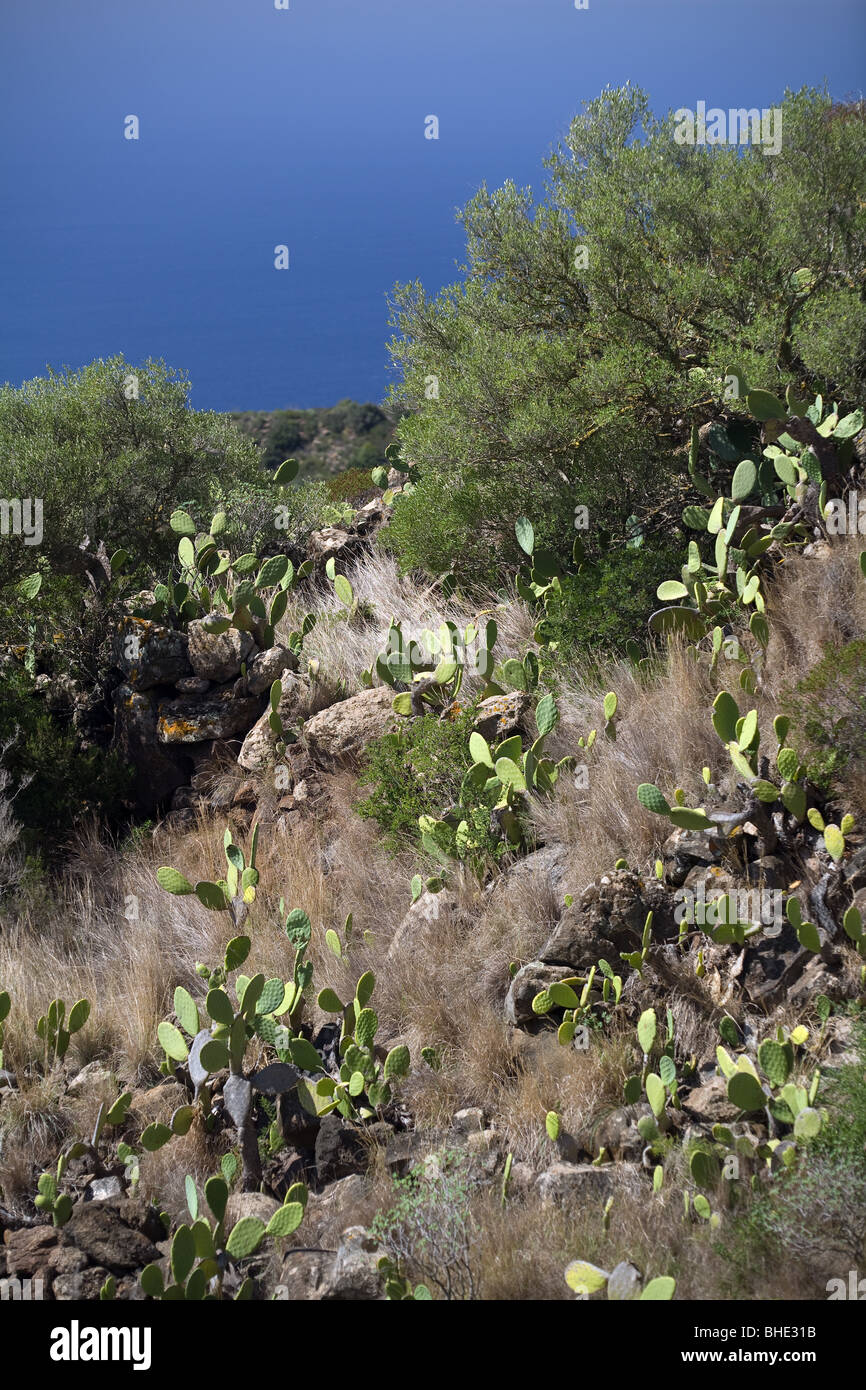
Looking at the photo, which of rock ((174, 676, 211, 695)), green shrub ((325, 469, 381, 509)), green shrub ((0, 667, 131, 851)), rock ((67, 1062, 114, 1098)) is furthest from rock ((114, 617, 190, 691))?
green shrub ((325, 469, 381, 509))

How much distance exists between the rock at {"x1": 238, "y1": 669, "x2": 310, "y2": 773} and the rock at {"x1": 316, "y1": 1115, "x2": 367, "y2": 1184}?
9.77ft

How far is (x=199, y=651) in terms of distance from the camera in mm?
6801

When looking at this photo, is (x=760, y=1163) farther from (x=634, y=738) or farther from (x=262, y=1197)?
(x=634, y=738)

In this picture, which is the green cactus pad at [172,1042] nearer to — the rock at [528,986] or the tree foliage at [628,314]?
the rock at [528,986]

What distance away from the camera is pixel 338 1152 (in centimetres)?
363

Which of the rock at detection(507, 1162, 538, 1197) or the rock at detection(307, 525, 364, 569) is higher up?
the rock at detection(307, 525, 364, 569)

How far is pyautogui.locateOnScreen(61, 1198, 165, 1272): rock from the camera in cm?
332

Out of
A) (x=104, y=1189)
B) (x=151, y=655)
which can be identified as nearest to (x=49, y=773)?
(x=151, y=655)

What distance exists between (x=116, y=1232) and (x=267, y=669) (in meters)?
3.95

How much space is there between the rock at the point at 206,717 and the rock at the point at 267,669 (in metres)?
0.09

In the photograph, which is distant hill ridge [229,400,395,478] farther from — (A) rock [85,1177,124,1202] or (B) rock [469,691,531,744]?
(A) rock [85,1177,124,1202]

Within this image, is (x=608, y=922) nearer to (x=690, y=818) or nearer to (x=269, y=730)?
(x=690, y=818)
